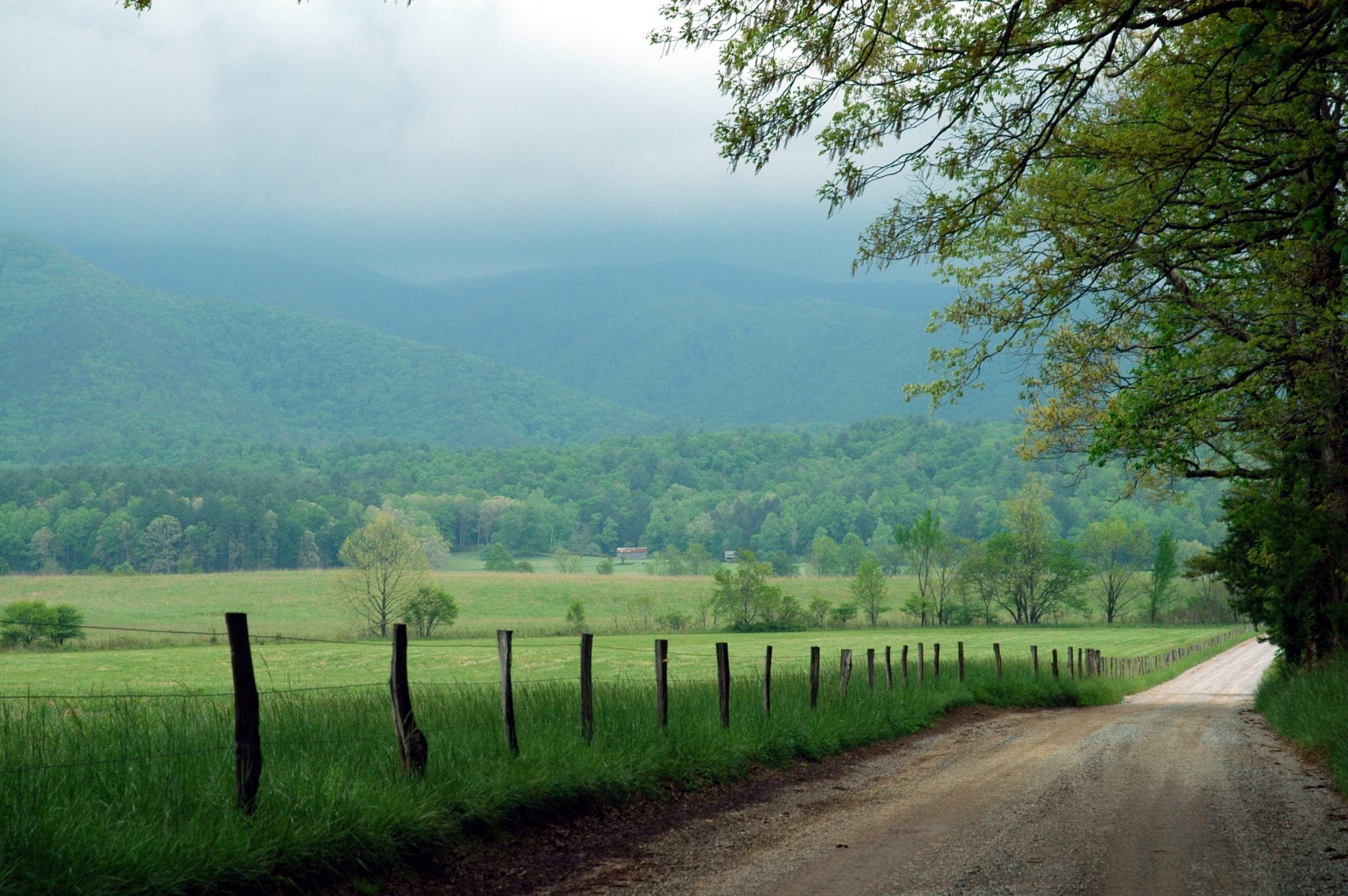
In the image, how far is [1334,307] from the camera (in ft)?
37.7

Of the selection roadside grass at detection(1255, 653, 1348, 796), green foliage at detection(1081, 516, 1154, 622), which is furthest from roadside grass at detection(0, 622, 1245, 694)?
green foliage at detection(1081, 516, 1154, 622)

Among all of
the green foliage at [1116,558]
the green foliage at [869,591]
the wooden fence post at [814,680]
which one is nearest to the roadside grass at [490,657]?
the wooden fence post at [814,680]

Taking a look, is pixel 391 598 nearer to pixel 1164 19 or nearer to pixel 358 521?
pixel 1164 19

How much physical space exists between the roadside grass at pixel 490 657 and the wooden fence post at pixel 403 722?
1480 centimetres

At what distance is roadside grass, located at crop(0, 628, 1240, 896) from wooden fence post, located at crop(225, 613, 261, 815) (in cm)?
12

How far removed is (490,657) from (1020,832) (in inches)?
2079

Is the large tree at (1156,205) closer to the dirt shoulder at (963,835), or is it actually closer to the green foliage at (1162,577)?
the dirt shoulder at (963,835)

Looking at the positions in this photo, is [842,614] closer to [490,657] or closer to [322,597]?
[490,657]

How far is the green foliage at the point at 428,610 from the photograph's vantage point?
82.2 meters

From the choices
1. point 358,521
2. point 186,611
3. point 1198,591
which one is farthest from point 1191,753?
point 358,521

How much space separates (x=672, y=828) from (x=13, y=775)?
16.0 ft

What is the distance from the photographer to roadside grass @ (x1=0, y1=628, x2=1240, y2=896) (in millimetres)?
Answer: 5570

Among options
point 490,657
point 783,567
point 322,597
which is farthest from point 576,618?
point 783,567

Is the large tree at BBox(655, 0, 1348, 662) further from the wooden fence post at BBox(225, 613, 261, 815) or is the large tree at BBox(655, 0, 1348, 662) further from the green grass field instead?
the green grass field
